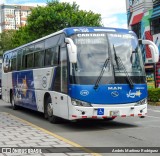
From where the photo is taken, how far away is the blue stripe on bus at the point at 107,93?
10.8 meters

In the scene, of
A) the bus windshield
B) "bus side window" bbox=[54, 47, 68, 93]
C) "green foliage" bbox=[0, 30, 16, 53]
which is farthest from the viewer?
"green foliage" bbox=[0, 30, 16, 53]

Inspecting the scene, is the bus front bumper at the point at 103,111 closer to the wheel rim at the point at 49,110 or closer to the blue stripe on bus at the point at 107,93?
the blue stripe on bus at the point at 107,93

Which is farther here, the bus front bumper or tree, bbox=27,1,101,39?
tree, bbox=27,1,101,39

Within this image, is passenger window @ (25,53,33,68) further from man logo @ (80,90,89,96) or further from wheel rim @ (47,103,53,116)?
man logo @ (80,90,89,96)

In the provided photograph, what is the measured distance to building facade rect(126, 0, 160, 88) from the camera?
29.7 metres

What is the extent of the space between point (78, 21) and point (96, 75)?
2557 cm

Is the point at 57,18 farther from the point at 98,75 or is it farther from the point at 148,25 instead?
the point at 98,75

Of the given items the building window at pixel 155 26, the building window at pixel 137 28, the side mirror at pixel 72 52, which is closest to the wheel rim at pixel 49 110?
the side mirror at pixel 72 52

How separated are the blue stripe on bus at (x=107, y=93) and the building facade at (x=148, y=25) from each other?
694 inches

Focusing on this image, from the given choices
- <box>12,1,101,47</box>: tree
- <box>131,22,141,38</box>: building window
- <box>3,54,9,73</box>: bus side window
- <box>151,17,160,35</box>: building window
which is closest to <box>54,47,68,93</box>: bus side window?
<box>3,54,9,73</box>: bus side window

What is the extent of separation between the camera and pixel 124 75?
1113cm

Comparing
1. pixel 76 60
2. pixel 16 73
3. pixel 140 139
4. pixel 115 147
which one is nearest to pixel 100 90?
pixel 76 60

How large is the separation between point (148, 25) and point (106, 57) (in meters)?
21.0

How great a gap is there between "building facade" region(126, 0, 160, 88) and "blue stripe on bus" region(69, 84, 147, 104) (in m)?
17.6
